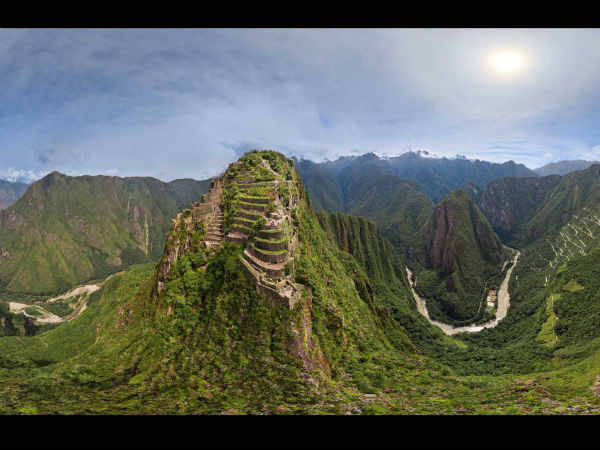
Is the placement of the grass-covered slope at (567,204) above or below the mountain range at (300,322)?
above

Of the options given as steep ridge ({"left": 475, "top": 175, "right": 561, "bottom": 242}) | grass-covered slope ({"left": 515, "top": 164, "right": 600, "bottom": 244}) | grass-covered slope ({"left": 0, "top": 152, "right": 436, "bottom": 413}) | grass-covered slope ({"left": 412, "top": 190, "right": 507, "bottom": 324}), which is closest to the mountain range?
grass-covered slope ({"left": 0, "top": 152, "right": 436, "bottom": 413})

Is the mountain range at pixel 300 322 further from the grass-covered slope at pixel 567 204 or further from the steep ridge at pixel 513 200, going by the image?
the steep ridge at pixel 513 200

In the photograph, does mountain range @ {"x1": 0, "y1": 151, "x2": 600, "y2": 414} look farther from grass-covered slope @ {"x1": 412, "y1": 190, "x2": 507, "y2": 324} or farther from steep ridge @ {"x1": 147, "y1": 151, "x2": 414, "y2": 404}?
grass-covered slope @ {"x1": 412, "y1": 190, "x2": 507, "y2": 324}

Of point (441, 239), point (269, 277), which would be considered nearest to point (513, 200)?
point (441, 239)

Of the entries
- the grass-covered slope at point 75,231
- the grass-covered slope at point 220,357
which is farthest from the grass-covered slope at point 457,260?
the grass-covered slope at point 75,231
